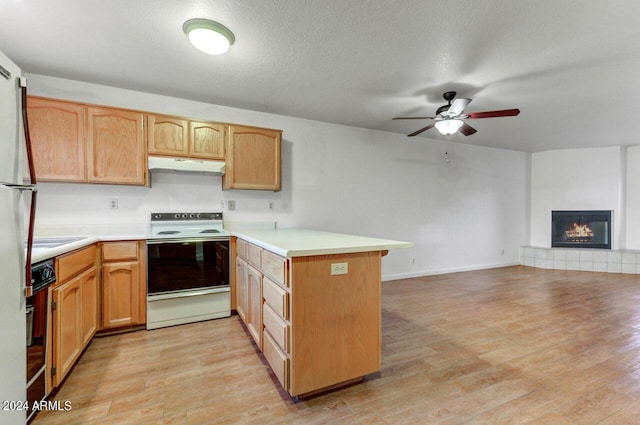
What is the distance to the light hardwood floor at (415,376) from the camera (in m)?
1.55

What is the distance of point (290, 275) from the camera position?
160 centimetres

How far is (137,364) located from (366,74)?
3094mm

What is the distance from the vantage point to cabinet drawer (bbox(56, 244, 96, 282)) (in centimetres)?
176

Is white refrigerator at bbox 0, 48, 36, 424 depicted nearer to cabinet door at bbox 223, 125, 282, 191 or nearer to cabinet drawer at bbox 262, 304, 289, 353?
cabinet drawer at bbox 262, 304, 289, 353

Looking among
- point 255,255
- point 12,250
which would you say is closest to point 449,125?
point 255,255

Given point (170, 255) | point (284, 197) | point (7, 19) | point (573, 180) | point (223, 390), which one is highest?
point (7, 19)

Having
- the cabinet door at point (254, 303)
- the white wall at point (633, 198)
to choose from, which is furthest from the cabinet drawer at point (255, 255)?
the white wall at point (633, 198)

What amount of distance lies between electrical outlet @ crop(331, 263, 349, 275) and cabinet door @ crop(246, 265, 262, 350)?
0.71 meters

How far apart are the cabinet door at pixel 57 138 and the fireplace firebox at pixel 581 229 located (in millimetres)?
7789

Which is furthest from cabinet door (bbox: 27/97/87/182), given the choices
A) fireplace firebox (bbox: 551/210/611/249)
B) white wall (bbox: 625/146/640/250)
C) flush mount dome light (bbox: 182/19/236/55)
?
white wall (bbox: 625/146/640/250)

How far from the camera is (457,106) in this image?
9.12ft

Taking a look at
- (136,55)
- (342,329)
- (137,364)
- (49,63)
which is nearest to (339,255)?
(342,329)

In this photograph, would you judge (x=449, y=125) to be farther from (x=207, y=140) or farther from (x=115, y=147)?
(x=115, y=147)

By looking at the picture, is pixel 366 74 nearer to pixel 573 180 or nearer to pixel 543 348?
pixel 543 348
